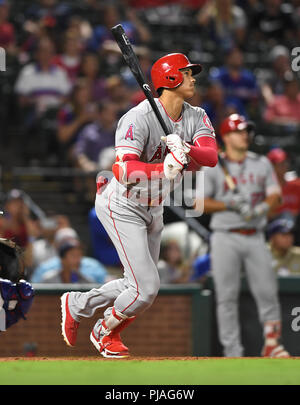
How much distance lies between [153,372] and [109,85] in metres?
6.04

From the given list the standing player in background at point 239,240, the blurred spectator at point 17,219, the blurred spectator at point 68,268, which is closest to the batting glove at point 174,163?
the standing player in background at point 239,240

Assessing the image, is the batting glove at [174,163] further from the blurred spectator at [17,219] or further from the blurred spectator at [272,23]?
the blurred spectator at [272,23]

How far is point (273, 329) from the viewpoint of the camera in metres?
7.73

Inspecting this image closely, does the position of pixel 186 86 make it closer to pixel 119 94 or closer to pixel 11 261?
pixel 11 261

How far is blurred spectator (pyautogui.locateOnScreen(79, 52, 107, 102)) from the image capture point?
10.6 metres

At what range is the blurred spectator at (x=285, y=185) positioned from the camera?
9.34m

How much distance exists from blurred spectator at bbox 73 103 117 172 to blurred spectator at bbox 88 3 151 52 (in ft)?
6.65

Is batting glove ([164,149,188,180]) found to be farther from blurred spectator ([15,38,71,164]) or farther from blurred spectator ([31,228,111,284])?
blurred spectator ([15,38,71,164])

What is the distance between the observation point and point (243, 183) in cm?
796
